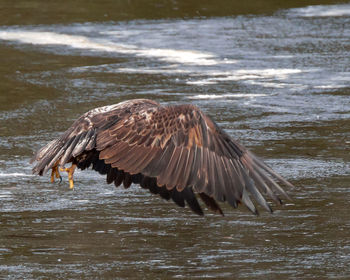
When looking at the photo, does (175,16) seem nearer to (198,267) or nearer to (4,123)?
(4,123)

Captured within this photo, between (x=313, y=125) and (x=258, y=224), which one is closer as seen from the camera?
(x=258, y=224)

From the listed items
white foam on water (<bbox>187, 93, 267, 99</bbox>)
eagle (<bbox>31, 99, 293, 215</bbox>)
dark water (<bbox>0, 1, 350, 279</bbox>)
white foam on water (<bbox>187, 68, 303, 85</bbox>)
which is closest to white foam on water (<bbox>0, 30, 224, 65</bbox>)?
dark water (<bbox>0, 1, 350, 279</bbox>)

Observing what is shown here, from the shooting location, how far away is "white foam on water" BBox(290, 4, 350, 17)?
14.5m

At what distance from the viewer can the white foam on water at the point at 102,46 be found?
11875mm

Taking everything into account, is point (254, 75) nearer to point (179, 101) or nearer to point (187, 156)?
point (179, 101)

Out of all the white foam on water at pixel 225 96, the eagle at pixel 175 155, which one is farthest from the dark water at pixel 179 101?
the eagle at pixel 175 155

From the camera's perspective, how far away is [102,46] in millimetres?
12781

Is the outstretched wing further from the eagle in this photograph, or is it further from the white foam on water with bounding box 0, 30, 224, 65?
the white foam on water with bounding box 0, 30, 224, 65

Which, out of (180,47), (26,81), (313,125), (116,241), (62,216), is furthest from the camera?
(180,47)

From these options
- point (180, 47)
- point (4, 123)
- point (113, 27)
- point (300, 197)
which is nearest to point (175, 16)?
point (113, 27)

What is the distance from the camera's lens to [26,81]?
10.9 m

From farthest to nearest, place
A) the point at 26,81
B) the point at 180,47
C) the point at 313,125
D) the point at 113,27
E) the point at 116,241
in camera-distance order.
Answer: the point at 113,27 < the point at 180,47 < the point at 26,81 < the point at 313,125 < the point at 116,241

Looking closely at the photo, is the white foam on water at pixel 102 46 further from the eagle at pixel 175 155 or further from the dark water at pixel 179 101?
the eagle at pixel 175 155

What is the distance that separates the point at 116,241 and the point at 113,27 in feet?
27.7
